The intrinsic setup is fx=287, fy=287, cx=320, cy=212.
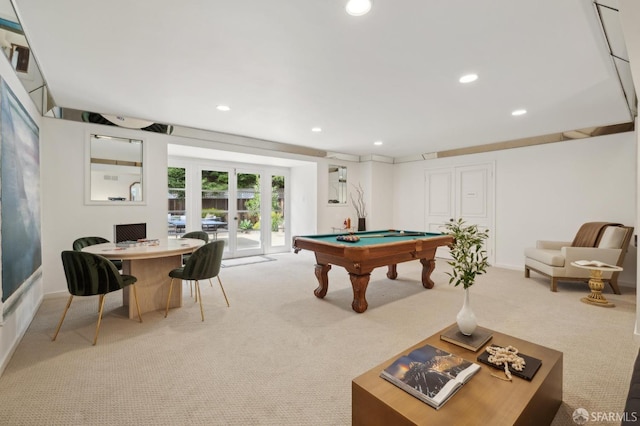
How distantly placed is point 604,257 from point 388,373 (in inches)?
169

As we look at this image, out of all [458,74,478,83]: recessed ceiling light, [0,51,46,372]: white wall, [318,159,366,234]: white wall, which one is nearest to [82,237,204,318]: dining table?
[0,51,46,372]: white wall

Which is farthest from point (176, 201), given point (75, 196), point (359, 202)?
point (359, 202)

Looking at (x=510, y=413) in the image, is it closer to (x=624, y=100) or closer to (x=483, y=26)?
(x=483, y=26)

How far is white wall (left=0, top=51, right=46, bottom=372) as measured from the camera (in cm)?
212

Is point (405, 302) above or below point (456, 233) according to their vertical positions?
below

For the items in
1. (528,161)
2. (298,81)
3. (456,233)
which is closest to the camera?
(456,233)

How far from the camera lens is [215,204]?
20.3 feet

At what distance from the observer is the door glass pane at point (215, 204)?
605 cm

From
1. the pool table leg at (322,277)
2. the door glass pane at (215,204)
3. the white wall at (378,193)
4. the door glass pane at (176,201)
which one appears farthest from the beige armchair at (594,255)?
the door glass pane at (176,201)

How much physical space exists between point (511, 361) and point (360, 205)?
578cm

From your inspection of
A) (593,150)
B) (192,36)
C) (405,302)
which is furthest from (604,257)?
(192,36)

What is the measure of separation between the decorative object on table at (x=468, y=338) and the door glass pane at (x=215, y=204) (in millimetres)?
5331

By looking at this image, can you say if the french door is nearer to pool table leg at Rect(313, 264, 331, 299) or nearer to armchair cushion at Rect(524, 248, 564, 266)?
pool table leg at Rect(313, 264, 331, 299)

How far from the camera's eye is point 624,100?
133 inches
